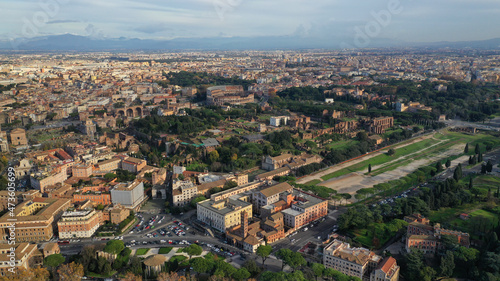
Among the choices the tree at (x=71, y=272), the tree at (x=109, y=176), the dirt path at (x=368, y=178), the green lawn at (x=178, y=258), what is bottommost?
the green lawn at (x=178, y=258)

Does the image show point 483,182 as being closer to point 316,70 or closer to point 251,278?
point 251,278

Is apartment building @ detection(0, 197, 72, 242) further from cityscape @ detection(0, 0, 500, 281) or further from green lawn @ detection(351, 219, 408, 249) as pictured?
green lawn @ detection(351, 219, 408, 249)

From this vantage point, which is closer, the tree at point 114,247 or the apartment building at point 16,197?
the tree at point 114,247

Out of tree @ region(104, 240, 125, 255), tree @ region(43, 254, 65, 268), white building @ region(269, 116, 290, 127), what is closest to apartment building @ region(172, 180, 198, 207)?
tree @ region(104, 240, 125, 255)

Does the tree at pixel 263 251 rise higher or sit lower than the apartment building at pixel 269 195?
lower

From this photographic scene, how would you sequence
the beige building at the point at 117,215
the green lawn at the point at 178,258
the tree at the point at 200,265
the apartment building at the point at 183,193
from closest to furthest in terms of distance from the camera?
the tree at the point at 200,265 < the green lawn at the point at 178,258 < the beige building at the point at 117,215 < the apartment building at the point at 183,193

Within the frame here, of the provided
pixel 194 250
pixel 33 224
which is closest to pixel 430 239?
pixel 194 250

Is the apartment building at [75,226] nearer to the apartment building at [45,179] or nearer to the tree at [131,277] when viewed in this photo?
the tree at [131,277]

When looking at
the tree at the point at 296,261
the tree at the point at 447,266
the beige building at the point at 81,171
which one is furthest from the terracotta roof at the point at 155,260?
the beige building at the point at 81,171

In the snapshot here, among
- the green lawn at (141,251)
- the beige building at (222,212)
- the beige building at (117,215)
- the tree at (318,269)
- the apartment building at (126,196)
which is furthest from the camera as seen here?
the apartment building at (126,196)
